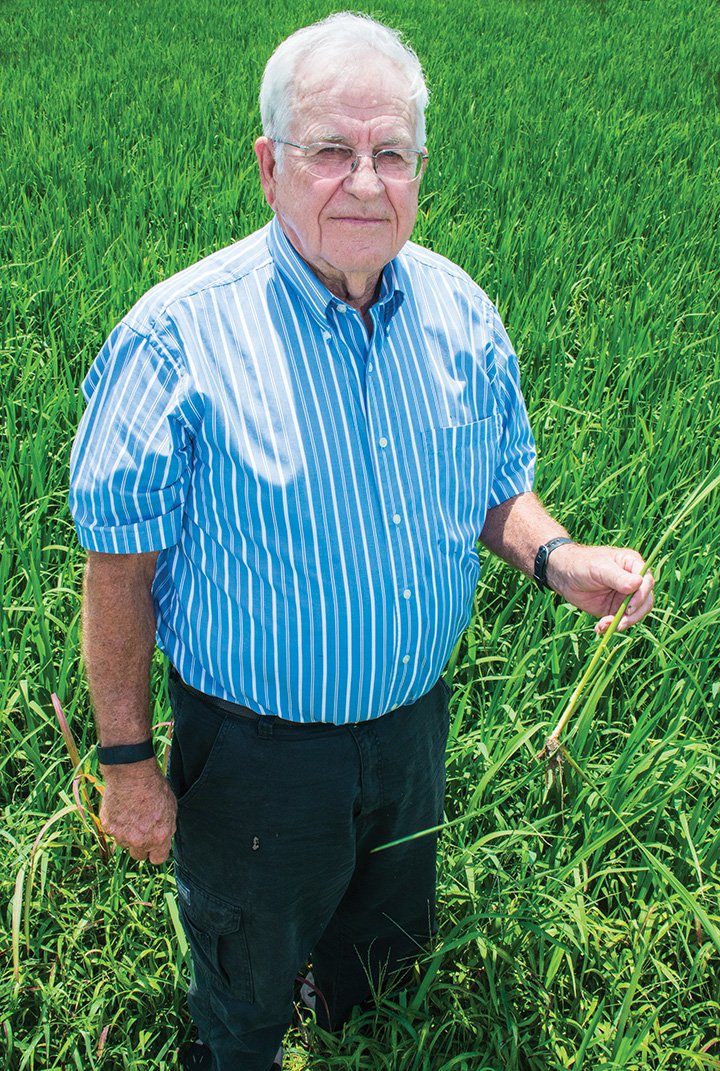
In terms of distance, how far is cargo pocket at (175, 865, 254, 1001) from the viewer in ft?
4.17

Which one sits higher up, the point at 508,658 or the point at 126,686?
the point at 126,686

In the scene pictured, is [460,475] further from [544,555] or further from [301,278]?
[301,278]

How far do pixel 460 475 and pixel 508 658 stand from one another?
0.84 meters

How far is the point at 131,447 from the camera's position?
1.06m

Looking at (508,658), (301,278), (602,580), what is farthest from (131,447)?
(508,658)

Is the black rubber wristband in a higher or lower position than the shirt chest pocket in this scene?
lower

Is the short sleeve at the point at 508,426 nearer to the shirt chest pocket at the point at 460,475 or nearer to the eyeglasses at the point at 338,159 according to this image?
the shirt chest pocket at the point at 460,475

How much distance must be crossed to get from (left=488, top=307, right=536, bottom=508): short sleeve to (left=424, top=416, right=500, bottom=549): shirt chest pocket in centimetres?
6

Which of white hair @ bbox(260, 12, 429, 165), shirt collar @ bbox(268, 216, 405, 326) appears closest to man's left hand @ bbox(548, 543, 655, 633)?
shirt collar @ bbox(268, 216, 405, 326)

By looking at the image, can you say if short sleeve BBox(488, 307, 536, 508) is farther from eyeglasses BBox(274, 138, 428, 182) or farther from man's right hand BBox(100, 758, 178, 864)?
man's right hand BBox(100, 758, 178, 864)

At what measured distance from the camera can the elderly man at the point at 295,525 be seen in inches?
42.6

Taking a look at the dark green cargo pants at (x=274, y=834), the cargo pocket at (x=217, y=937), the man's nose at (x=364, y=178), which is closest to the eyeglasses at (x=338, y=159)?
the man's nose at (x=364, y=178)

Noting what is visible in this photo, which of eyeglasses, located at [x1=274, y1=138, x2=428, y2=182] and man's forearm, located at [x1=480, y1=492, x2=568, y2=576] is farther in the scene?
man's forearm, located at [x1=480, y1=492, x2=568, y2=576]

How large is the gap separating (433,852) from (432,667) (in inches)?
15.8
